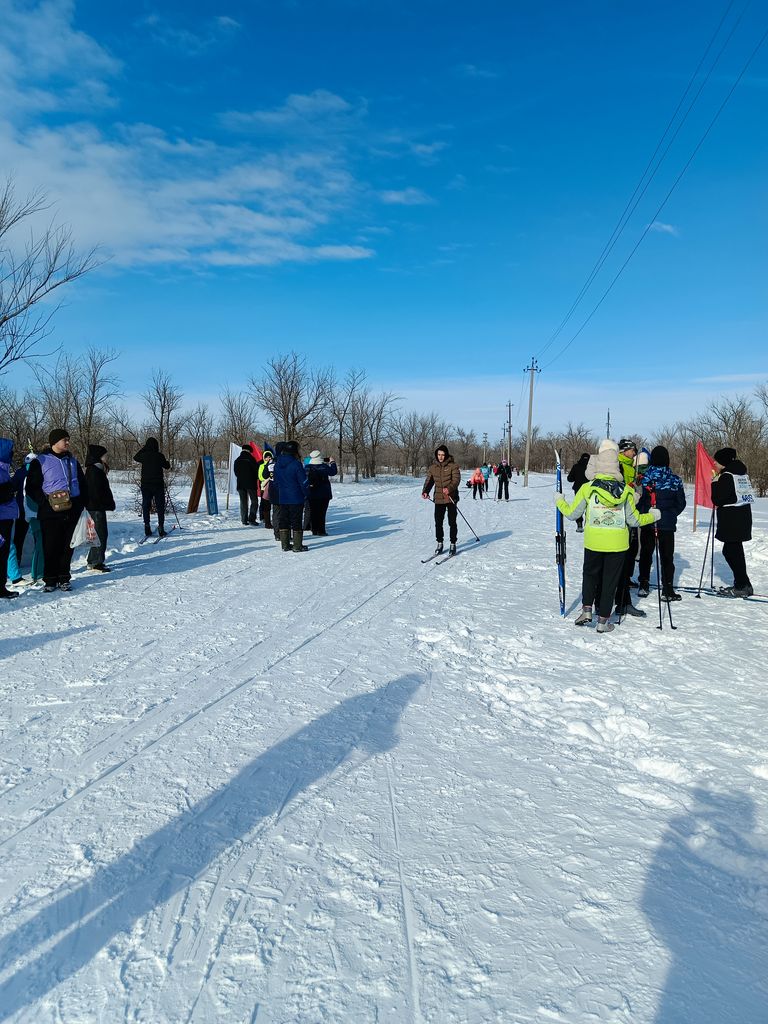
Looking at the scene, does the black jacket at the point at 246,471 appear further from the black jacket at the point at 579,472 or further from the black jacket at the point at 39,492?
the black jacket at the point at 579,472

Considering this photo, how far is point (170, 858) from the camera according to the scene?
9.61ft

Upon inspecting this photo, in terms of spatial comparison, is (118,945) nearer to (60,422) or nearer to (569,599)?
(569,599)

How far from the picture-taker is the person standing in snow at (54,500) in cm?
820

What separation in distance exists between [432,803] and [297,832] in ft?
2.48

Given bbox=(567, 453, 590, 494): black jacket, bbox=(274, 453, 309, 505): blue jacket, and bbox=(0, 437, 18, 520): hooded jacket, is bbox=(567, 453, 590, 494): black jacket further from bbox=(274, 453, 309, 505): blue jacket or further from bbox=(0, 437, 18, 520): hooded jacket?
bbox=(0, 437, 18, 520): hooded jacket

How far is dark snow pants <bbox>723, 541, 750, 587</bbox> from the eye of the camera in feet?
27.1

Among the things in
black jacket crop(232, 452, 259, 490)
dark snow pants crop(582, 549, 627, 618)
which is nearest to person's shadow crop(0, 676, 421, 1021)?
dark snow pants crop(582, 549, 627, 618)

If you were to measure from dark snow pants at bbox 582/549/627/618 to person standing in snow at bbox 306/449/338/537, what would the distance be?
23.0 ft

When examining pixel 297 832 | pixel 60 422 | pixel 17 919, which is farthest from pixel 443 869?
pixel 60 422

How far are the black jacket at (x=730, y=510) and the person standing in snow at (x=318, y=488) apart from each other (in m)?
7.11

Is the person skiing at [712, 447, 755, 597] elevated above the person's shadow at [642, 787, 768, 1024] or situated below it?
above

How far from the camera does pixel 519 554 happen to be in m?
11.4

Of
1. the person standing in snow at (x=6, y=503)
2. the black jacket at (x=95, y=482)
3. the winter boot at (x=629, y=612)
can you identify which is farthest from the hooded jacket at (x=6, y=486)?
the winter boot at (x=629, y=612)

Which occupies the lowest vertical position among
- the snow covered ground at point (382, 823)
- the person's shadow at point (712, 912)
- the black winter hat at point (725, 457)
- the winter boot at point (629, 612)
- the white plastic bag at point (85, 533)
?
the person's shadow at point (712, 912)
